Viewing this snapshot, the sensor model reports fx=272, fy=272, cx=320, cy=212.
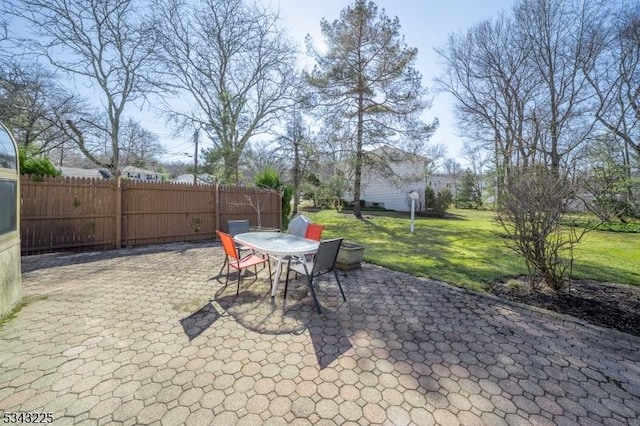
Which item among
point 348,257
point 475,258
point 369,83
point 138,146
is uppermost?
point 369,83

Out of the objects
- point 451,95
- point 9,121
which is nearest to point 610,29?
point 451,95

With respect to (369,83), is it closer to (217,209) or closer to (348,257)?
(217,209)

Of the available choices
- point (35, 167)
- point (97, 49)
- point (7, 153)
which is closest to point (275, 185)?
point (35, 167)

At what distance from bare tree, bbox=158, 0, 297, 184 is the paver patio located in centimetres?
1300

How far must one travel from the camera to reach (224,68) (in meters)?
15.5

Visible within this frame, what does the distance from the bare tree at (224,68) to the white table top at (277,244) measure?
11.6m

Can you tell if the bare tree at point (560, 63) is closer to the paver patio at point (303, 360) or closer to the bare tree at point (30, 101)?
the paver patio at point (303, 360)

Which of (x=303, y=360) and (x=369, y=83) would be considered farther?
(x=369, y=83)

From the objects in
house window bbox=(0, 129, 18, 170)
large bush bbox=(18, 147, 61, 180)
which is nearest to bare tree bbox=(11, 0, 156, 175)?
large bush bbox=(18, 147, 61, 180)

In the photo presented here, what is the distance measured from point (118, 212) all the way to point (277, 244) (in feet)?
18.9

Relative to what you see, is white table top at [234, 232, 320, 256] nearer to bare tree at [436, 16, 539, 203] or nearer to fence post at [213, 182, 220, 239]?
fence post at [213, 182, 220, 239]

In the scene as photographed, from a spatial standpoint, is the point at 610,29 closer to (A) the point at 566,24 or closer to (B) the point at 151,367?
(A) the point at 566,24

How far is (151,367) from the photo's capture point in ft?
8.05

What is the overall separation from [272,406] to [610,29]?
19.9 metres
